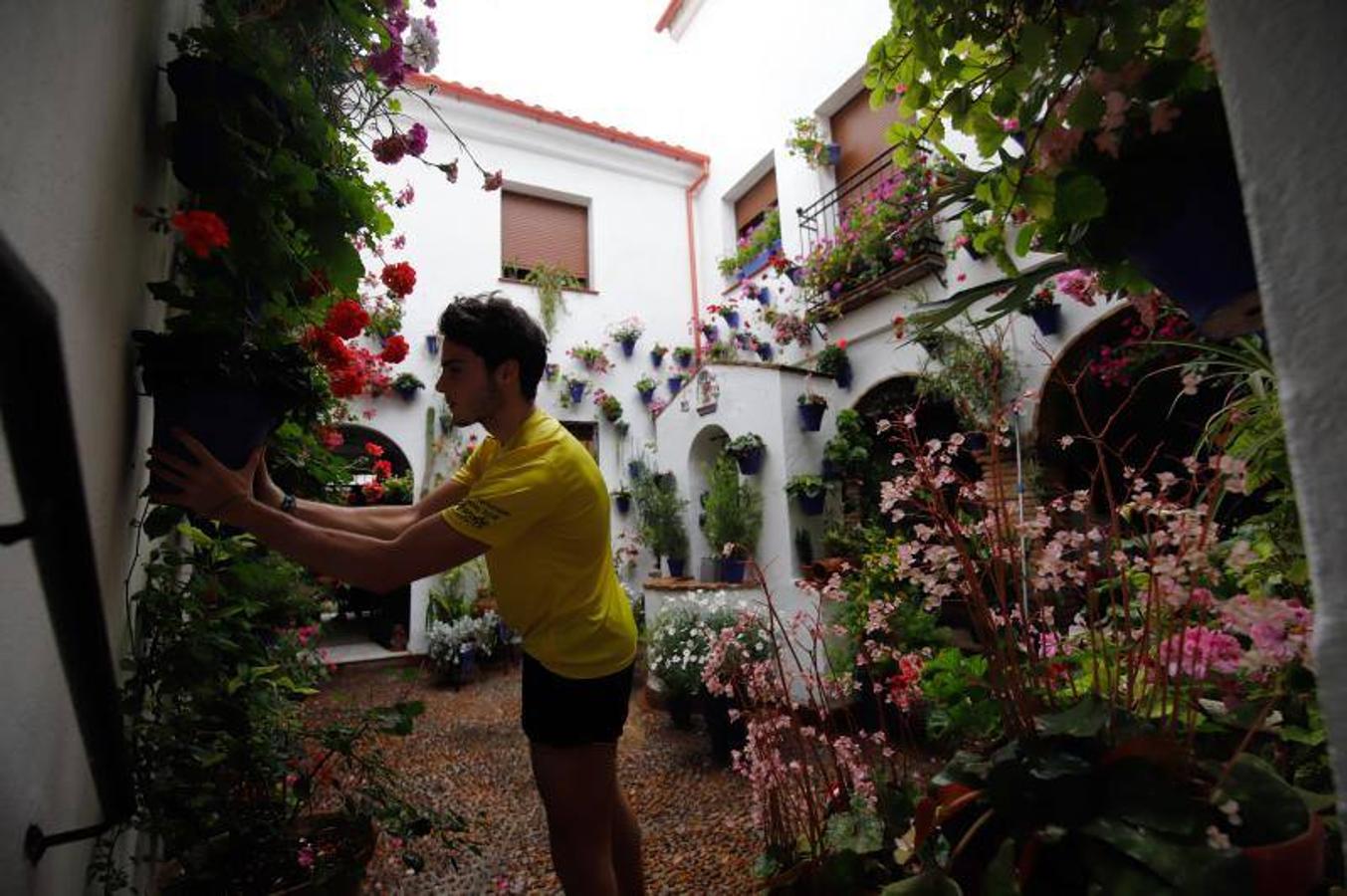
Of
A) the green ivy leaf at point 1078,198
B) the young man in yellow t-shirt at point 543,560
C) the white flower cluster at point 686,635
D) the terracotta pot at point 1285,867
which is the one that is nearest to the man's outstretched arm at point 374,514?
the young man in yellow t-shirt at point 543,560

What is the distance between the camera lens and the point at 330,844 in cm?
183

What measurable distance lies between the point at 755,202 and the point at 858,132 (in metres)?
A: 1.99

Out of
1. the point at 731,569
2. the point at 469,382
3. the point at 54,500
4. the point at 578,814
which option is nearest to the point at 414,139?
the point at 469,382

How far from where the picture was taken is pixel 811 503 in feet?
16.8

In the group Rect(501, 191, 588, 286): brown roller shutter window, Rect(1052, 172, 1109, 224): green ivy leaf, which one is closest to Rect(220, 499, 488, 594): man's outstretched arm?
Rect(1052, 172, 1109, 224): green ivy leaf

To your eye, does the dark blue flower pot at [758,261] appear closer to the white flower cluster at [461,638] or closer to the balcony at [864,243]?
the balcony at [864,243]

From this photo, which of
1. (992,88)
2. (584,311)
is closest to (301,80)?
(992,88)

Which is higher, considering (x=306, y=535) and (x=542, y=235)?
(x=542, y=235)

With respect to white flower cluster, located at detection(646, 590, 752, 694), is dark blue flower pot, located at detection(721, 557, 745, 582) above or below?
above

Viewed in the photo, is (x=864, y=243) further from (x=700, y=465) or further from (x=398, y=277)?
(x=398, y=277)

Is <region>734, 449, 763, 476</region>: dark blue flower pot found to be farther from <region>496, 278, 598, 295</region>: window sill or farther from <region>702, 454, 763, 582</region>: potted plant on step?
<region>496, 278, 598, 295</region>: window sill

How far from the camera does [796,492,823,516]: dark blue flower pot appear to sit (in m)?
5.09

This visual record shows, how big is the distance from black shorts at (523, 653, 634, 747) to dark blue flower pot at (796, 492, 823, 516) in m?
3.61

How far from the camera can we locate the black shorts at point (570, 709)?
1.63 m
